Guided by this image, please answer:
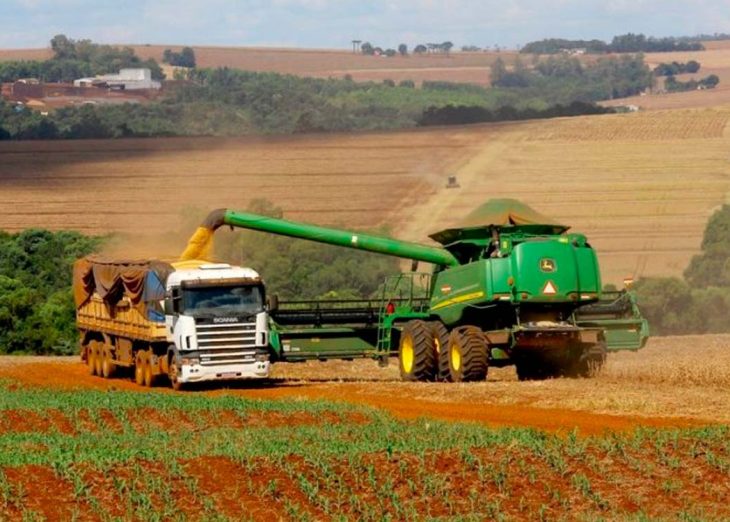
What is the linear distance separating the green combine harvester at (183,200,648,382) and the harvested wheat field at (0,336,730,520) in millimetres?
3647

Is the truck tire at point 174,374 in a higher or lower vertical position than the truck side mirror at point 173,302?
lower

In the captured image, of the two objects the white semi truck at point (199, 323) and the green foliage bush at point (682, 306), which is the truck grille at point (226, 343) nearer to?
the white semi truck at point (199, 323)

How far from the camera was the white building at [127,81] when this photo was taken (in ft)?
488

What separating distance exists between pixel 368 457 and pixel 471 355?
13.3 metres

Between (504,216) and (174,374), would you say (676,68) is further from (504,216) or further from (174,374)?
(174,374)

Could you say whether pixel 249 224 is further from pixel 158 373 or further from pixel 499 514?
pixel 499 514

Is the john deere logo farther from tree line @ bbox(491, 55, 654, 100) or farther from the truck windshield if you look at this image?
tree line @ bbox(491, 55, 654, 100)

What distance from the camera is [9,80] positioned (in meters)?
153

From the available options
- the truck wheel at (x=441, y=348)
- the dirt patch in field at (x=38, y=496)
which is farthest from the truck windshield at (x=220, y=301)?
the dirt patch in field at (x=38, y=496)

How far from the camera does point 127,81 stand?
499 ft

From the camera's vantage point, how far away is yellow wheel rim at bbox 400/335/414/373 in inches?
1340

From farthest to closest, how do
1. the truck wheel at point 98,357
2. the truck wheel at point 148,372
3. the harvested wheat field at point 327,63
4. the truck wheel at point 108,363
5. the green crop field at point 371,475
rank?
the harvested wheat field at point 327,63 → the truck wheel at point 98,357 → the truck wheel at point 108,363 → the truck wheel at point 148,372 → the green crop field at point 371,475

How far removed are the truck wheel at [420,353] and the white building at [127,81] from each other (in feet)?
365

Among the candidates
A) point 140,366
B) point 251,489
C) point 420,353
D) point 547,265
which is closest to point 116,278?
point 140,366
